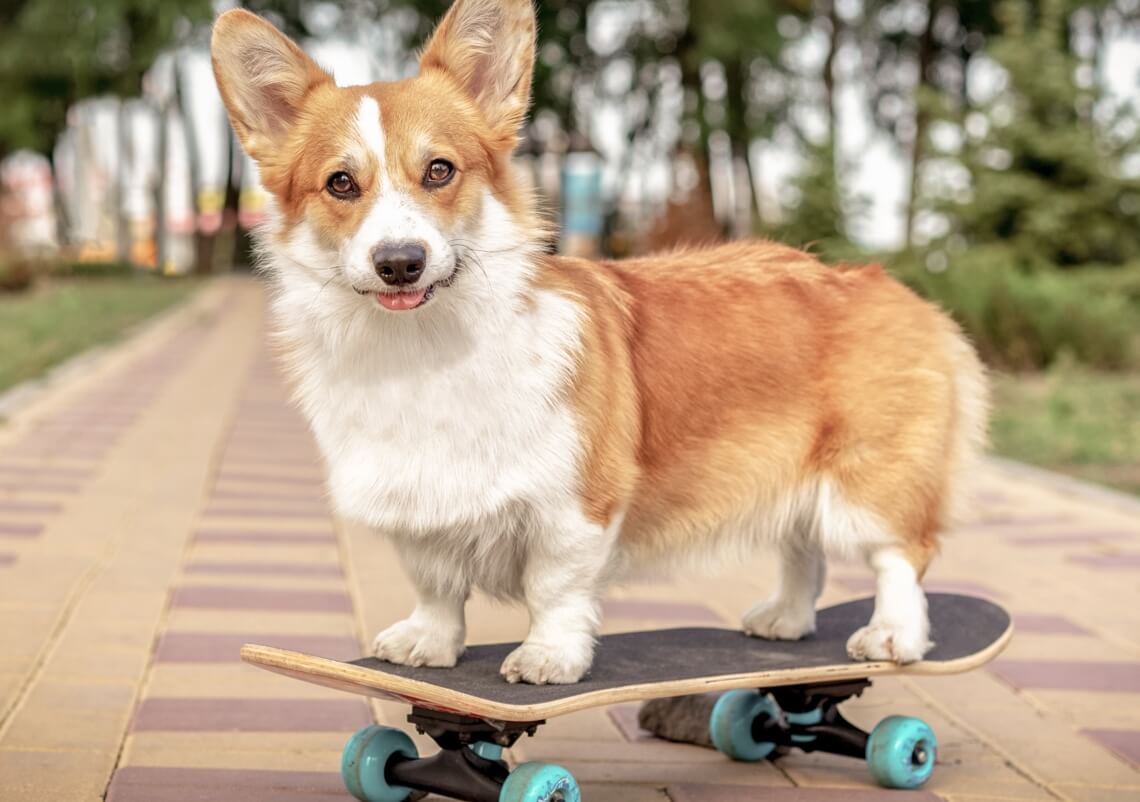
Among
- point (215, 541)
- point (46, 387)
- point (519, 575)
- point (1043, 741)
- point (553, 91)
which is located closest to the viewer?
point (519, 575)

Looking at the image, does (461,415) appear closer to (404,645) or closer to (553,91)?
(404,645)

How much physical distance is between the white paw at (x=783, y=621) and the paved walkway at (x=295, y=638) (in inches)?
12.9

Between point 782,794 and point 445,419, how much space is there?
1183 millimetres

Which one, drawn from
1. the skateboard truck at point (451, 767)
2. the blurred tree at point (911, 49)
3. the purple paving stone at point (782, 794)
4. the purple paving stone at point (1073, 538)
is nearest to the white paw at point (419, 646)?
the skateboard truck at point (451, 767)

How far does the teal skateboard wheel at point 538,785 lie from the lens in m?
3.00

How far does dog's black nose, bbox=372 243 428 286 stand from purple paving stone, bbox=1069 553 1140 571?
424 centimetres

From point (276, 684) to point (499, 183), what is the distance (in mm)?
1677

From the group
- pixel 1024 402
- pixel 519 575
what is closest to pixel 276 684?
pixel 519 575

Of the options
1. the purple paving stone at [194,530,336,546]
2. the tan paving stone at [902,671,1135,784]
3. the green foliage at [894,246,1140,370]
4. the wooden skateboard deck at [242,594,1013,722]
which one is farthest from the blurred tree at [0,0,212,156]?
the wooden skateboard deck at [242,594,1013,722]

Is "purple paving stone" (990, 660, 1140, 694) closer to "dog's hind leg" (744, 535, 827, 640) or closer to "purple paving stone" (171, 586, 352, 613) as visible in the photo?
"dog's hind leg" (744, 535, 827, 640)

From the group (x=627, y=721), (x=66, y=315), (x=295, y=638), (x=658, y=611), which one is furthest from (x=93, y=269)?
(x=627, y=721)

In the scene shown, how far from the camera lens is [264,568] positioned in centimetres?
564

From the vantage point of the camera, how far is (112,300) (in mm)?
20438

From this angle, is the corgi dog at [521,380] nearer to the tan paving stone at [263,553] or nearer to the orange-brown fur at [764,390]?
the orange-brown fur at [764,390]
